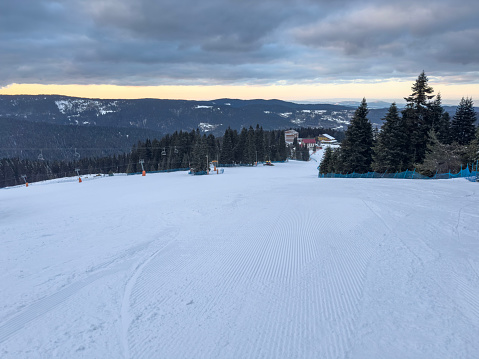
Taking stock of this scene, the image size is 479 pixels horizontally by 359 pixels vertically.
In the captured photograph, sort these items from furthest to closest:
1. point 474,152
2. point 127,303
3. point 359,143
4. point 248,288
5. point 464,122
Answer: point 464,122
point 359,143
point 474,152
point 248,288
point 127,303

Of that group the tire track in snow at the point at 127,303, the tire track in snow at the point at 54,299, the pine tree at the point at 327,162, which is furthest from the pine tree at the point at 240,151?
the tire track in snow at the point at 54,299

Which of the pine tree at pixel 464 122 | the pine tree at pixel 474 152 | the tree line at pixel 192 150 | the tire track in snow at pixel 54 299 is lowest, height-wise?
the tree line at pixel 192 150

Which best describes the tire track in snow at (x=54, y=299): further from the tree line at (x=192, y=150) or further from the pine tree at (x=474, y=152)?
the tree line at (x=192, y=150)

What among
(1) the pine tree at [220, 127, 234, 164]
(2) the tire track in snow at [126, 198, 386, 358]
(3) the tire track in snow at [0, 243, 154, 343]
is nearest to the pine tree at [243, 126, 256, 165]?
(1) the pine tree at [220, 127, 234, 164]

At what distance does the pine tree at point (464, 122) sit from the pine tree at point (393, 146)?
31.4ft

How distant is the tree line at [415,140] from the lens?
86.1 ft

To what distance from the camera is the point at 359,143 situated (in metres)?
35.1

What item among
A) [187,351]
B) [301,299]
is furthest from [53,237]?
[301,299]

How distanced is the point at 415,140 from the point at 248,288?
32.6 metres

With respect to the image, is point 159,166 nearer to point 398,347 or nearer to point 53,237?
point 53,237

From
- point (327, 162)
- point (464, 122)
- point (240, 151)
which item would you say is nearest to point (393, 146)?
point (464, 122)

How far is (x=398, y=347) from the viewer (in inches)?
149

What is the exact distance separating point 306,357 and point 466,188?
16.7 m

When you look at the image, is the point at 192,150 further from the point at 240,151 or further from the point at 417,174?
the point at 417,174
